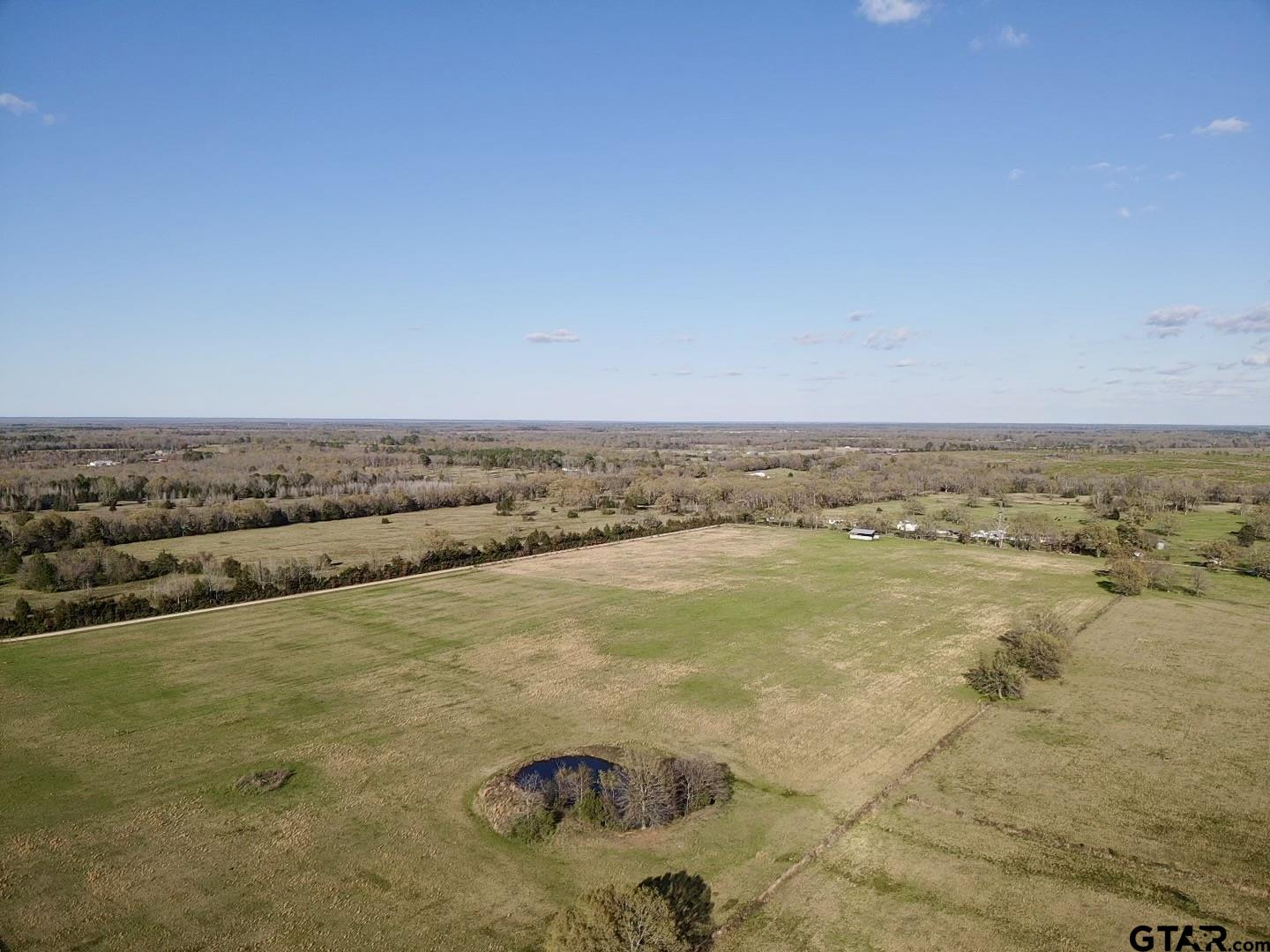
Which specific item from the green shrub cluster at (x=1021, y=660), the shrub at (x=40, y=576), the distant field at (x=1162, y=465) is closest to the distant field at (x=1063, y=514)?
the distant field at (x=1162, y=465)

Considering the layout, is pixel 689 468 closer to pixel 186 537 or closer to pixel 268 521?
pixel 268 521

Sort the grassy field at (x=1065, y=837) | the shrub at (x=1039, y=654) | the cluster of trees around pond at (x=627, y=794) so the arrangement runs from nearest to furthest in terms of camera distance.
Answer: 1. the grassy field at (x=1065, y=837)
2. the cluster of trees around pond at (x=627, y=794)
3. the shrub at (x=1039, y=654)

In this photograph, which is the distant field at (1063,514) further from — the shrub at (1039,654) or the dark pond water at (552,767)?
the dark pond water at (552,767)

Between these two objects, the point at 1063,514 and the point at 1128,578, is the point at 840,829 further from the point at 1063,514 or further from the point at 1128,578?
the point at 1063,514

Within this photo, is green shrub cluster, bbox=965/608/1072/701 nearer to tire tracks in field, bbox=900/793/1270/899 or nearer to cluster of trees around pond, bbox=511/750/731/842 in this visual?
tire tracks in field, bbox=900/793/1270/899

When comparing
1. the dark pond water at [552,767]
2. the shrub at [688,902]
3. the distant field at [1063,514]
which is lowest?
the dark pond water at [552,767]

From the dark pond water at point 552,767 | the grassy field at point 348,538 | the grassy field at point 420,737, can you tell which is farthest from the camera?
the grassy field at point 348,538

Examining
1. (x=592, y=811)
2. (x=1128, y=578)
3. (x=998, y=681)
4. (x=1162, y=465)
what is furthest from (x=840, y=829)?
(x=1162, y=465)
